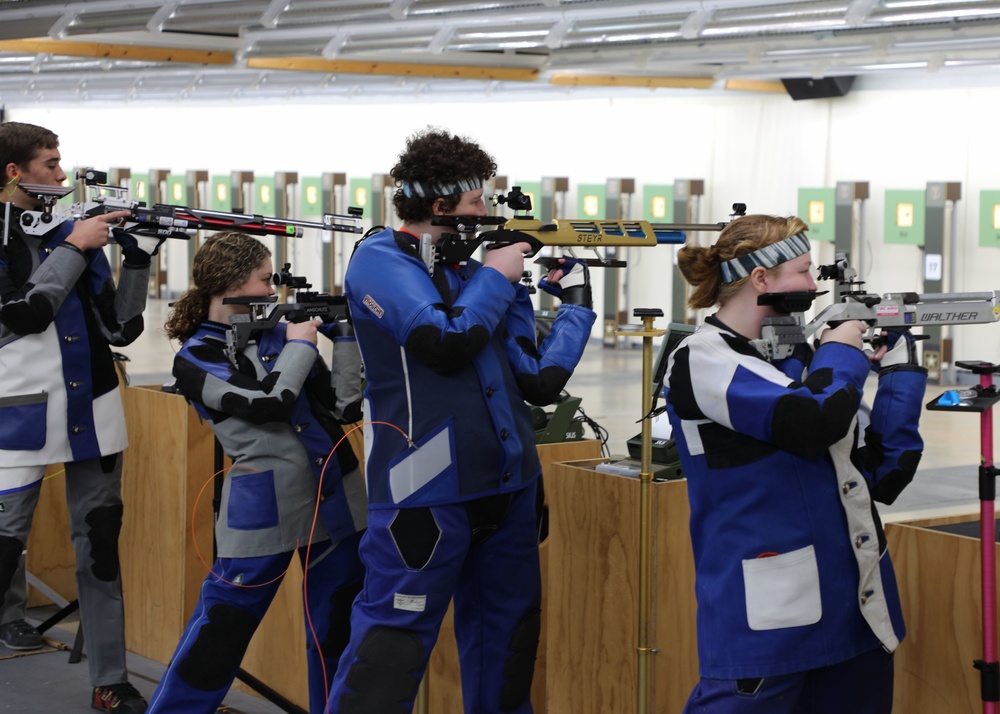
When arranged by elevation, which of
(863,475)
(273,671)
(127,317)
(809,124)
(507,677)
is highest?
(809,124)

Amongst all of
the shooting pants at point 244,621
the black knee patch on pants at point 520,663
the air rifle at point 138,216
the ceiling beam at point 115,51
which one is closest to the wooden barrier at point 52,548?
the air rifle at point 138,216

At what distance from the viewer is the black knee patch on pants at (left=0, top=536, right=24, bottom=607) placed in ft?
9.97

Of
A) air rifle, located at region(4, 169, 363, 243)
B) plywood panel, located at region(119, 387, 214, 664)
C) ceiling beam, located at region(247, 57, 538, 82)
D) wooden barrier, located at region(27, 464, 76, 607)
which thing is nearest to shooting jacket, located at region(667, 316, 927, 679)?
air rifle, located at region(4, 169, 363, 243)

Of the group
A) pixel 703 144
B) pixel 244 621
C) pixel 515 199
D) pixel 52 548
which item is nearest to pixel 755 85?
pixel 703 144

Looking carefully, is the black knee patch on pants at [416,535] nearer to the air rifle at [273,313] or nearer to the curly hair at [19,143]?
the air rifle at [273,313]

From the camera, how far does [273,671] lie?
3.43m

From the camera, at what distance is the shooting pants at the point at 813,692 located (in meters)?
1.86

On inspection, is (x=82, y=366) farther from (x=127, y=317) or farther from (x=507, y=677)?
(x=507, y=677)

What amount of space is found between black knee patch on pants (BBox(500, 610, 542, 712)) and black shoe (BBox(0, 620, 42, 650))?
2.03 metres

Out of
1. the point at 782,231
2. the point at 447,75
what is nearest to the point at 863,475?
the point at 782,231

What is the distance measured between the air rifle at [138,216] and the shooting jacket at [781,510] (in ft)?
4.72

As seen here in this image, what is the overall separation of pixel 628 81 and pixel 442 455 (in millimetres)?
7953

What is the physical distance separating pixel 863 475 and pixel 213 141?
14606 millimetres

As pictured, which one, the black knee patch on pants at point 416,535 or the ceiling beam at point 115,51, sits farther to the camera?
the ceiling beam at point 115,51
